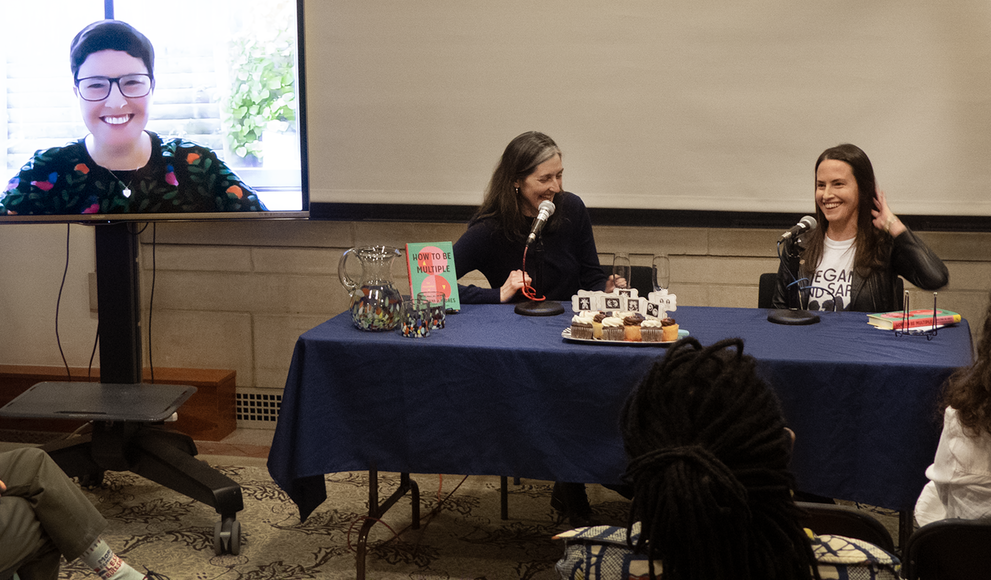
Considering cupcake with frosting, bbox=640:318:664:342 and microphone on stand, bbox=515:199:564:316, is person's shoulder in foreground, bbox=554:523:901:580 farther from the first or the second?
microphone on stand, bbox=515:199:564:316

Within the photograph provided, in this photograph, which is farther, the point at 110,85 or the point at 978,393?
the point at 110,85

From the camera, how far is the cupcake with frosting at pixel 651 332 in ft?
6.18

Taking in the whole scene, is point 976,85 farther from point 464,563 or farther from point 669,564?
point 669,564

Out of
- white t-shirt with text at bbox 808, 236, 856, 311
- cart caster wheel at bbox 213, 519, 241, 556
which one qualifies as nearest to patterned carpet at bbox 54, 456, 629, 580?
cart caster wheel at bbox 213, 519, 241, 556

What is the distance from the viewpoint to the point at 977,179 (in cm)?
312

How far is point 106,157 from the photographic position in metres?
2.86

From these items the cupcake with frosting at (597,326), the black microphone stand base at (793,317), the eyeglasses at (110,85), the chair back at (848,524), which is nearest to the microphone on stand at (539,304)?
the cupcake with frosting at (597,326)

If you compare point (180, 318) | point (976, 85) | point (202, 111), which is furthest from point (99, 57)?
point (976, 85)

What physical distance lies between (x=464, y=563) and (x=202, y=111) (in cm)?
200

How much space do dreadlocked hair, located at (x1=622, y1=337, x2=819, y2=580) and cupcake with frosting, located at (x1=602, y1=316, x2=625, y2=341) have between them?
1.02m

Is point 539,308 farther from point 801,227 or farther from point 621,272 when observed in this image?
point 801,227

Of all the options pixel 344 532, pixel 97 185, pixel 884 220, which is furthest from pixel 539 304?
pixel 97 185

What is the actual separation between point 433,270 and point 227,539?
1.03m

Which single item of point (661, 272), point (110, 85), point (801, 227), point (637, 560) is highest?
point (110, 85)
